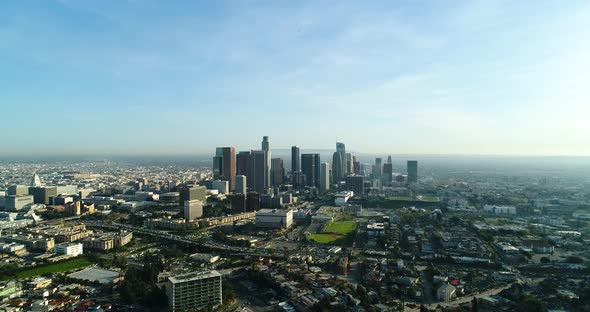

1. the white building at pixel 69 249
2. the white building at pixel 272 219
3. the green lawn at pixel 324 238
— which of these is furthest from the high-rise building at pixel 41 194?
the green lawn at pixel 324 238

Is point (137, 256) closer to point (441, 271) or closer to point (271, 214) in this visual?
point (271, 214)

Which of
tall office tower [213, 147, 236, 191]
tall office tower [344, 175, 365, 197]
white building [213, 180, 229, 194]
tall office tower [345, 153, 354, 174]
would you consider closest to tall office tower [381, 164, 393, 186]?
tall office tower [345, 153, 354, 174]

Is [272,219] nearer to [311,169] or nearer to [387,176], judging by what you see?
[311,169]

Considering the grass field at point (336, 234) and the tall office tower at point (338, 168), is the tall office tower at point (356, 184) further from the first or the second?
the grass field at point (336, 234)

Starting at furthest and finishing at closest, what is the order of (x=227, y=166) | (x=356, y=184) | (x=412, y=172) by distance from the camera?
(x=412, y=172) → (x=227, y=166) → (x=356, y=184)

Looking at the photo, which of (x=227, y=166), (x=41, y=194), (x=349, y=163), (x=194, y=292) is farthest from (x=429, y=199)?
(x=41, y=194)

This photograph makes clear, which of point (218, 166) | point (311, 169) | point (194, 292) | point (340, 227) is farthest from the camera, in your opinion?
point (311, 169)

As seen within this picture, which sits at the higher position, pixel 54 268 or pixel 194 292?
pixel 194 292

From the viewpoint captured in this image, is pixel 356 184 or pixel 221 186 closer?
pixel 221 186
